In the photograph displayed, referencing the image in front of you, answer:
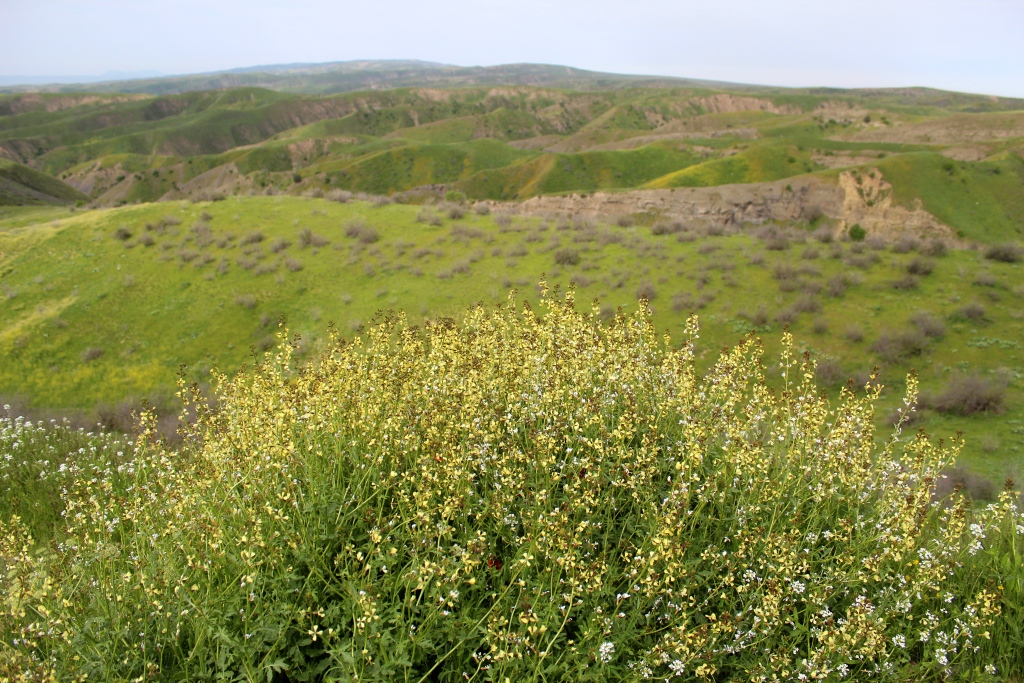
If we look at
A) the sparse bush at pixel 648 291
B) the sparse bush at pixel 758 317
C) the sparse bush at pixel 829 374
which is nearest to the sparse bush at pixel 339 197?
the sparse bush at pixel 648 291

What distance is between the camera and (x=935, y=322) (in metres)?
13.6

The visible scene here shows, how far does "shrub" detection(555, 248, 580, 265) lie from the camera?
18.8m

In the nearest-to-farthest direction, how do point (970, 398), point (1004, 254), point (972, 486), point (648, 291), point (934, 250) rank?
point (972, 486), point (970, 398), point (648, 291), point (1004, 254), point (934, 250)

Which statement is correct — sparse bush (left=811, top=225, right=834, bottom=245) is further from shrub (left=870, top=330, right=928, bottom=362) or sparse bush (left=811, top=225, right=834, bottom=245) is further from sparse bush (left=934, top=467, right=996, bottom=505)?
sparse bush (left=934, top=467, right=996, bottom=505)

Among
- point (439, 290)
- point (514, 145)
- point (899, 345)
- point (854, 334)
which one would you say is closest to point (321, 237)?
point (439, 290)

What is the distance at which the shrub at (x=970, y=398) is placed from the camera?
1070 cm

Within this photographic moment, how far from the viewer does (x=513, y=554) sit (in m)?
3.82

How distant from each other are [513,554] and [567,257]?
625 inches

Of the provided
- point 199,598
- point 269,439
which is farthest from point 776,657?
point 269,439

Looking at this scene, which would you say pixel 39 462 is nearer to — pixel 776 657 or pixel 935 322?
pixel 776 657

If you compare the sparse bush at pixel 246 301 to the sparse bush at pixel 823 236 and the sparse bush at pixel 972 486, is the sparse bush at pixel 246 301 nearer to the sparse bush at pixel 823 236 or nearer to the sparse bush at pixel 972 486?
the sparse bush at pixel 972 486

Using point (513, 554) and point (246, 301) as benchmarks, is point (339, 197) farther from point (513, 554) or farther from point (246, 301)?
point (513, 554)

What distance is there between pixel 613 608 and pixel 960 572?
300 cm

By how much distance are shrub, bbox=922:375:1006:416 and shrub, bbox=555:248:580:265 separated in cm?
1086
